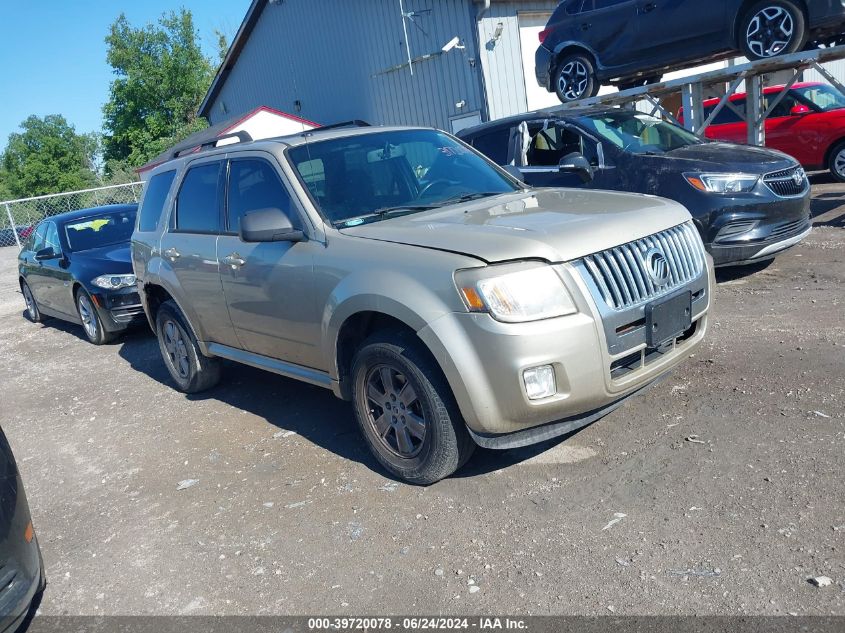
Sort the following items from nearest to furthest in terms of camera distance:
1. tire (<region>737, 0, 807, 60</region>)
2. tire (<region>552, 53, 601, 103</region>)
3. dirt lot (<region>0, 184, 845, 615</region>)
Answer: dirt lot (<region>0, 184, 845, 615</region>)
tire (<region>737, 0, 807, 60</region>)
tire (<region>552, 53, 601, 103</region>)

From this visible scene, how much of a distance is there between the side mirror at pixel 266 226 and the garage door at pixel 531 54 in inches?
553

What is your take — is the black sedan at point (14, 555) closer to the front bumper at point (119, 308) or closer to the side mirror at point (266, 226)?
the side mirror at point (266, 226)

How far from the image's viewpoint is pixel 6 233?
2789 centimetres

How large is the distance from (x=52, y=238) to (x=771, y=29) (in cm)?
968

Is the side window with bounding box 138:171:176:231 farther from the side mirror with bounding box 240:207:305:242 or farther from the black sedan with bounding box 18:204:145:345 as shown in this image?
the black sedan with bounding box 18:204:145:345

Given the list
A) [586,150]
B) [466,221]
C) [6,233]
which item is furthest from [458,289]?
[6,233]

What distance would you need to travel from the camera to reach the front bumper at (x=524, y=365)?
136 inches

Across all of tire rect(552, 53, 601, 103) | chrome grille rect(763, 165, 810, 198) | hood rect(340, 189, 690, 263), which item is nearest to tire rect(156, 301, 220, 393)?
hood rect(340, 189, 690, 263)

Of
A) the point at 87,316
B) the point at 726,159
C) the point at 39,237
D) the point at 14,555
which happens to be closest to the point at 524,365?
the point at 14,555

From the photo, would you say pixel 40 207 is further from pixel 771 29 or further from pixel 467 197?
pixel 467 197

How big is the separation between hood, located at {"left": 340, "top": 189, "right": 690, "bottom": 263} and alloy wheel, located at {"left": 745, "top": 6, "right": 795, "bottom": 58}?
6620 millimetres

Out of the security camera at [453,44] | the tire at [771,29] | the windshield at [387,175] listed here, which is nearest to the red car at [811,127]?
the tire at [771,29]

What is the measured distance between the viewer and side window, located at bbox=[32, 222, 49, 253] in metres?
10.2

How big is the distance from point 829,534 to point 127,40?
205 feet
